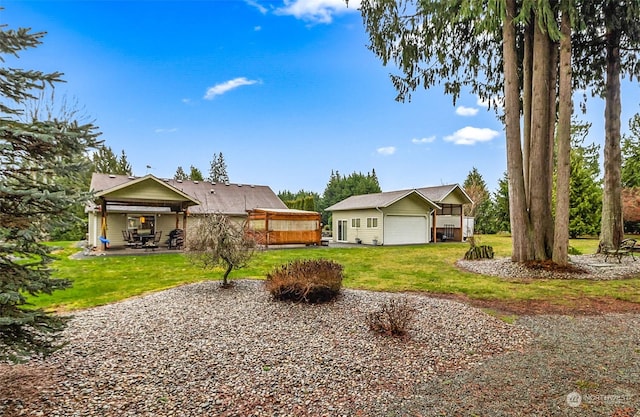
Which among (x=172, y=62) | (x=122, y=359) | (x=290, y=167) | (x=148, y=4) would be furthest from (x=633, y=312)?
(x=290, y=167)

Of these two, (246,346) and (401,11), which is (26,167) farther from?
(401,11)

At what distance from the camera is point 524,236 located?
11.3 metres

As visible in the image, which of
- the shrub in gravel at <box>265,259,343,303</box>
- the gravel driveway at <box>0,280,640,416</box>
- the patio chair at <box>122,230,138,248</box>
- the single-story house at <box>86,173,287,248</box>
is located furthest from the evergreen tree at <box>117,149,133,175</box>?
the shrub in gravel at <box>265,259,343,303</box>

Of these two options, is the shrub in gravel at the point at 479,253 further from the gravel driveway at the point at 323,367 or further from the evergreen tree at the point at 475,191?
the evergreen tree at the point at 475,191

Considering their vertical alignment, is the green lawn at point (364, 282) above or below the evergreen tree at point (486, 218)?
below

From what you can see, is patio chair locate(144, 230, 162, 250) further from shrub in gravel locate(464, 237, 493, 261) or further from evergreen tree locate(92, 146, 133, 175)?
evergreen tree locate(92, 146, 133, 175)

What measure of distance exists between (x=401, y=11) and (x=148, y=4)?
8275 millimetres

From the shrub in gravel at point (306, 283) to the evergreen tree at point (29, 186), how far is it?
3.74 meters

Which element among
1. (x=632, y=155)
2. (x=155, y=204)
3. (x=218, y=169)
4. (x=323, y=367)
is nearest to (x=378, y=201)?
(x=155, y=204)

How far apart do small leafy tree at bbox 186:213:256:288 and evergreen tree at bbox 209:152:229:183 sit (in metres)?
55.0

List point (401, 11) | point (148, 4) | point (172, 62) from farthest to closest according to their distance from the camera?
1. point (172, 62)
2. point (401, 11)
3. point (148, 4)

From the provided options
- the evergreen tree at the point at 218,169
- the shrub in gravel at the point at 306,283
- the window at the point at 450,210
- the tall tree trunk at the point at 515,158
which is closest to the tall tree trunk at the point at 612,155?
the tall tree trunk at the point at 515,158

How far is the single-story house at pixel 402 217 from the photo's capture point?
75.0ft

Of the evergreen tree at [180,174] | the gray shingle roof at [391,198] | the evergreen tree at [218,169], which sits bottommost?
the gray shingle roof at [391,198]
